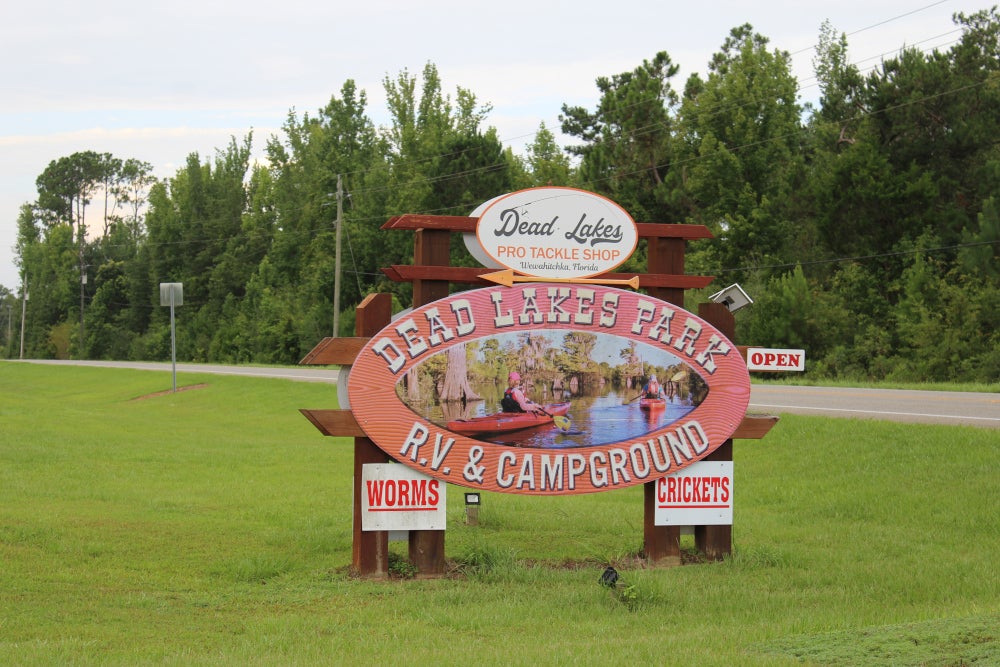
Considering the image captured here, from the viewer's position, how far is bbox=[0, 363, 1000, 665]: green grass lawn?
245 inches

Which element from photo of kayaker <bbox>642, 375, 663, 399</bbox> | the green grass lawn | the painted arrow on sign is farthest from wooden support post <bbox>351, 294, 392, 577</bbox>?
photo of kayaker <bbox>642, 375, 663, 399</bbox>

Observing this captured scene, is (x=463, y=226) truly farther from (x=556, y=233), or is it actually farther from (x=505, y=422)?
(x=505, y=422)

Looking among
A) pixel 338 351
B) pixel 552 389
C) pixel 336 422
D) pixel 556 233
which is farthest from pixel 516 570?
pixel 556 233

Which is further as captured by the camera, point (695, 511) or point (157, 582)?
point (695, 511)

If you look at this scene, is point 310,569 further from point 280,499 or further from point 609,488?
point 280,499

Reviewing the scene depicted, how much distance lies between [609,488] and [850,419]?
8060 mm

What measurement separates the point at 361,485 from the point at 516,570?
1402mm

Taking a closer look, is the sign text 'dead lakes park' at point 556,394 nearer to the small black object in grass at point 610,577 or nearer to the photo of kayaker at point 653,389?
the photo of kayaker at point 653,389

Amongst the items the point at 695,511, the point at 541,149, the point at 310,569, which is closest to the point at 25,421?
the point at 310,569

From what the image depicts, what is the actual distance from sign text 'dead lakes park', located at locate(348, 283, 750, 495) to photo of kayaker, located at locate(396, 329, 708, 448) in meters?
0.01

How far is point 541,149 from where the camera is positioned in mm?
65062

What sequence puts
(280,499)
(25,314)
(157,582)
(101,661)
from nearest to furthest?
(101,661)
(157,582)
(280,499)
(25,314)

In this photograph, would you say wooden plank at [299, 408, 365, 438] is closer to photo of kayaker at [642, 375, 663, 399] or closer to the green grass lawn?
the green grass lawn

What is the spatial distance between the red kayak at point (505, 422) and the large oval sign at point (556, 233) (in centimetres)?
113
